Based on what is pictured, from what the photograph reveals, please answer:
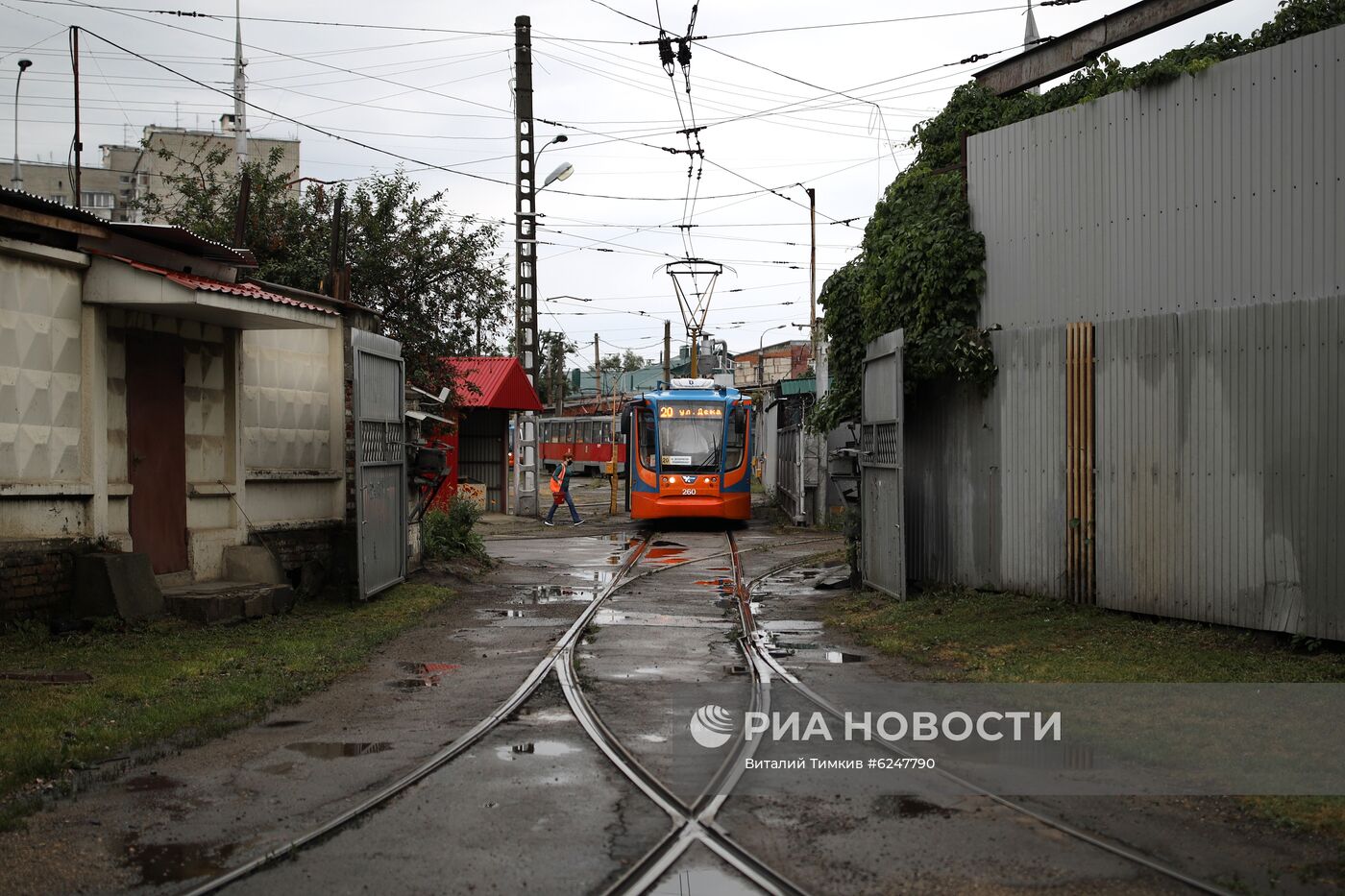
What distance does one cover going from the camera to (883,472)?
46.5ft

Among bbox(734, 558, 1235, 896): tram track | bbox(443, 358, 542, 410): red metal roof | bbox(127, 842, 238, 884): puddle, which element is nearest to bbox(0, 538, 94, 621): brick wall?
bbox(127, 842, 238, 884): puddle

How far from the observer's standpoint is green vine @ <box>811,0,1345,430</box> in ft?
38.7

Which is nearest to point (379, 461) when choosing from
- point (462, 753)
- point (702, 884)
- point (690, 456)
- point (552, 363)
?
point (462, 753)

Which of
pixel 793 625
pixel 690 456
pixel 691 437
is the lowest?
pixel 793 625

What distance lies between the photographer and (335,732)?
7691 mm

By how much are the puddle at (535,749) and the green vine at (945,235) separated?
23.2 ft

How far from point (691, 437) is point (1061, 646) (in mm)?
17335

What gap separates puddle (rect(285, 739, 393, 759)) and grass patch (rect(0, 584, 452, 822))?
0.71 metres

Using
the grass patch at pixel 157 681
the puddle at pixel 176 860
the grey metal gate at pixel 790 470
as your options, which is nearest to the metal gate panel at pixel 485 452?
the grey metal gate at pixel 790 470

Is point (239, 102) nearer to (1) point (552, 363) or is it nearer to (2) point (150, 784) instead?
(2) point (150, 784)

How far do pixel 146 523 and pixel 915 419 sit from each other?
341 inches

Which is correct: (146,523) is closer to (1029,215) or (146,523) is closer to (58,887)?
(58,887)

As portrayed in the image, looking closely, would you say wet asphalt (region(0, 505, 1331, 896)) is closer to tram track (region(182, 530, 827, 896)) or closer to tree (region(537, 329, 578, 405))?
tram track (region(182, 530, 827, 896))

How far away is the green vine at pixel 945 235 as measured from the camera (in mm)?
11789
